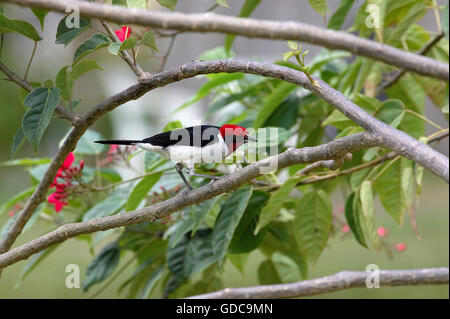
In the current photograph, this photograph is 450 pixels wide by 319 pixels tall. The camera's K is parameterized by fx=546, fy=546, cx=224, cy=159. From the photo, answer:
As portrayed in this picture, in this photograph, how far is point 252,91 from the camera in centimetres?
129

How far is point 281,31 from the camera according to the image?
35 cm

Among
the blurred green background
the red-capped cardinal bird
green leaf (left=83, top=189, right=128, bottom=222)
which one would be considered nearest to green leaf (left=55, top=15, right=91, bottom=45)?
the red-capped cardinal bird

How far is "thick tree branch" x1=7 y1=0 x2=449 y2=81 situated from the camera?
34cm

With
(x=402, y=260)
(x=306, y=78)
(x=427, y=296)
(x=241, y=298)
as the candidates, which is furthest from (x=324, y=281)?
(x=402, y=260)

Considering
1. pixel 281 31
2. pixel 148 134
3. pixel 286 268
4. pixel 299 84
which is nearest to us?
pixel 281 31

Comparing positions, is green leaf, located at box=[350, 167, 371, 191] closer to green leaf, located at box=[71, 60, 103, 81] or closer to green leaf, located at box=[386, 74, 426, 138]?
green leaf, located at box=[386, 74, 426, 138]

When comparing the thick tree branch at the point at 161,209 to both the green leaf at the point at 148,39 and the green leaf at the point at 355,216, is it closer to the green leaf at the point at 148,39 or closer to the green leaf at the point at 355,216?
the green leaf at the point at 148,39

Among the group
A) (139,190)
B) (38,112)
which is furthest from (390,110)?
(38,112)

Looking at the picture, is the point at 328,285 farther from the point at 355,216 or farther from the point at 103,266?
the point at 103,266

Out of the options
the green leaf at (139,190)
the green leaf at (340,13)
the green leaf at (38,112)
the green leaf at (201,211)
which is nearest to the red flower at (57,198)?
the green leaf at (139,190)

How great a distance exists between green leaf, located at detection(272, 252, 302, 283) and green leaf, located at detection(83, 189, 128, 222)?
16.7 inches

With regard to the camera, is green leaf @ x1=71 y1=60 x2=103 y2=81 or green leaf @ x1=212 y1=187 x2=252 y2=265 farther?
green leaf @ x1=212 y1=187 x2=252 y2=265

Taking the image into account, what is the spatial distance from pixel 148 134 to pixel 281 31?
7.08 feet

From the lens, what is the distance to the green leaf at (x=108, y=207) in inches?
40.3
